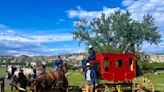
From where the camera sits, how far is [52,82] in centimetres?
2095

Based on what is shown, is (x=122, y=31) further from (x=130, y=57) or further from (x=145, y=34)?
(x=130, y=57)

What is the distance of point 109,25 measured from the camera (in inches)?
3765

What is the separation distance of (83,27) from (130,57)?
2812 inches

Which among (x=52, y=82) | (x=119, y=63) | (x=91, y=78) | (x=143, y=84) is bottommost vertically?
(x=143, y=84)

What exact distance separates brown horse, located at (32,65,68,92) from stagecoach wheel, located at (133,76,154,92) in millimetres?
5309

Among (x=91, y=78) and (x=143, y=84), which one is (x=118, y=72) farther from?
(x=91, y=78)

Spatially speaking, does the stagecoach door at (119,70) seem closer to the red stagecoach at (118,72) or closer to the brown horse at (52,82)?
the red stagecoach at (118,72)

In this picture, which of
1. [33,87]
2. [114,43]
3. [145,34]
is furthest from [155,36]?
[33,87]

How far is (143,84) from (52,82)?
268 inches

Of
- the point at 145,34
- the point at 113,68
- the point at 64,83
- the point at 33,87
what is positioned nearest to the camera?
the point at 33,87

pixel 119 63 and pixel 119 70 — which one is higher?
pixel 119 63

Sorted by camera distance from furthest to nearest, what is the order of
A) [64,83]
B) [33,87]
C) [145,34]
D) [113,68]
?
[145,34]
[113,68]
[64,83]
[33,87]

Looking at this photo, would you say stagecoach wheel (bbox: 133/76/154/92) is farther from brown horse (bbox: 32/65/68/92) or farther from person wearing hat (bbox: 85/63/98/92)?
brown horse (bbox: 32/65/68/92)

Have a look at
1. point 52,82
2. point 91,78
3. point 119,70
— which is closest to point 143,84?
point 119,70
